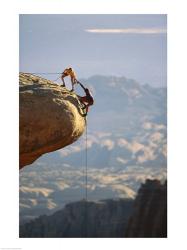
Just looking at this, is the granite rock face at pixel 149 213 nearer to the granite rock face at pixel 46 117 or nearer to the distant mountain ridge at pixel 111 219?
the distant mountain ridge at pixel 111 219

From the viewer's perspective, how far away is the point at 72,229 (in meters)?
16.7

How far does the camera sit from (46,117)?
11.0 meters

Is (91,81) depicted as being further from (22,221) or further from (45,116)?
(45,116)

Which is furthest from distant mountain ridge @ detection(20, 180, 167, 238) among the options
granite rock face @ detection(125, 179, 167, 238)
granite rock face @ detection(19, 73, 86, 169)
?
granite rock face @ detection(19, 73, 86, 169)

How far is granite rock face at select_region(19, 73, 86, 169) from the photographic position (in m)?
11.0

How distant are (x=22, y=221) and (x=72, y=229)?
1923 mm

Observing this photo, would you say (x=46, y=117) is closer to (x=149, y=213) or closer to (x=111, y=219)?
(x=149, y=213)

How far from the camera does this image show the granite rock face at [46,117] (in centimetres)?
1095

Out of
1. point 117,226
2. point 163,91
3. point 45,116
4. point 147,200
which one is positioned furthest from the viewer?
point 117,226

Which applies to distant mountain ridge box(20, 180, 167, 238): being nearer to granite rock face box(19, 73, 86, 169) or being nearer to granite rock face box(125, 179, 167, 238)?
granite rock face box(125, 179, 167, 238)

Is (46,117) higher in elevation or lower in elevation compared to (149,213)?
higher

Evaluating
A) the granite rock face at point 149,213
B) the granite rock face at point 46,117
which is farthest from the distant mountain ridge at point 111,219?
the granite rock face at point 46,117

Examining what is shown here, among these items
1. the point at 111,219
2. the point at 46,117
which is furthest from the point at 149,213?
the point at 46,117

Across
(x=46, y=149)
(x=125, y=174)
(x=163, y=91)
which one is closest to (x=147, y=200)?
(x=125, y=174)
